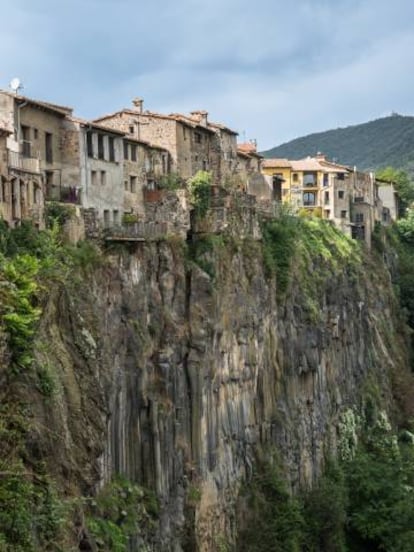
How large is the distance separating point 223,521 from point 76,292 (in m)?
16.0

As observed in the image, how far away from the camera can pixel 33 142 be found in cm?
4047

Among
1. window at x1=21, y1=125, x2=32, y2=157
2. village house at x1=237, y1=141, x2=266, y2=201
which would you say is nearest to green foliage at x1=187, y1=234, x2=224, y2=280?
window at x1=21, y1=125, x2=32, y2=157

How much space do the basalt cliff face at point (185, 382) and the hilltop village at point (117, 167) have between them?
211 cm

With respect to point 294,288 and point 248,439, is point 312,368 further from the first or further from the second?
point 248,439

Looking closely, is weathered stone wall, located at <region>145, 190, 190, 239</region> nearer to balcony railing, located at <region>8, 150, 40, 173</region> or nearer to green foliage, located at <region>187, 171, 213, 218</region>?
green foliage, located at <region>187, 171, 213, 218</region>

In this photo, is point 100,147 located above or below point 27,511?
above

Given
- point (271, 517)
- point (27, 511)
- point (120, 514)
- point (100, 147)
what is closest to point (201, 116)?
point (100, 147)

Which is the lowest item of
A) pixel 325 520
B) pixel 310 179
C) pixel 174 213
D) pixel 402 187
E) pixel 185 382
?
pixel 325 520

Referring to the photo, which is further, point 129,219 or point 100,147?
point 100,147

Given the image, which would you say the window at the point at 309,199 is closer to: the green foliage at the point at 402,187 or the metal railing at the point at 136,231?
the green foliage at the point at 402,187

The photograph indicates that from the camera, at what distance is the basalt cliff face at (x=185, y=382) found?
2617 centimetres

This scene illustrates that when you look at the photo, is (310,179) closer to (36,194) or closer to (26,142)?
(26,142)

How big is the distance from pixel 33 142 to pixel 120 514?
17.2m

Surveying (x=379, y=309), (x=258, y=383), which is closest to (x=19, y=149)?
(x=258, y=383)
